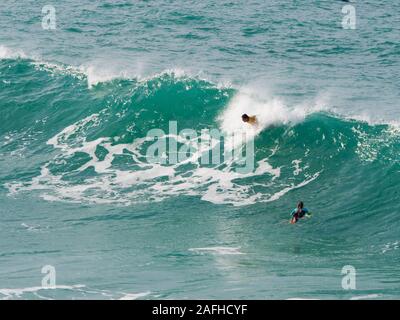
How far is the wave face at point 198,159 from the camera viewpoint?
2870 cm

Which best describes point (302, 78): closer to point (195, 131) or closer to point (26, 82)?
point (195, 131)

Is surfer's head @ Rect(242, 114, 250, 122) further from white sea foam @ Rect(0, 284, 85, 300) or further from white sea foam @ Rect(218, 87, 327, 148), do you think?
white sea foam @ Rect(0, 284, 85, 300)

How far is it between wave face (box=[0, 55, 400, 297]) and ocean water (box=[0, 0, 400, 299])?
0.26ft

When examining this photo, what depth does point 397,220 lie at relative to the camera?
90.1ft

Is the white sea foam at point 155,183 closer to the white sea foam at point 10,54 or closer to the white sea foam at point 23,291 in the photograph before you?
the white sea foam at point 23,291

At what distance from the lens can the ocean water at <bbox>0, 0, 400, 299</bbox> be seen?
23359 mm

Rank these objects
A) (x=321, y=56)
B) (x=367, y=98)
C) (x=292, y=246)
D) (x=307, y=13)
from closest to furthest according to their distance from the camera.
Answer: (x=292, y=246) < (x=367, y=98) < (x=321, y=56) < (x=307, y=13)

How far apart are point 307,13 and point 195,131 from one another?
64.4 feet

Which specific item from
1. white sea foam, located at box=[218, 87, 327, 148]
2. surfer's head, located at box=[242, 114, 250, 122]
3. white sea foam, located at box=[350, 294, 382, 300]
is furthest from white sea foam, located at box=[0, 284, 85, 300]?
white sea foam, located at box=[218, 87, 327, 148]

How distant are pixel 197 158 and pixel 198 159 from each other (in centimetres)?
8

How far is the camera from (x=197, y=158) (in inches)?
1308

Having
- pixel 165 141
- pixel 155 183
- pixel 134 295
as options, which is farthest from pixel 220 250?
pixel 165 141

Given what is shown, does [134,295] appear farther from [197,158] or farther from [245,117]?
[245,117]
